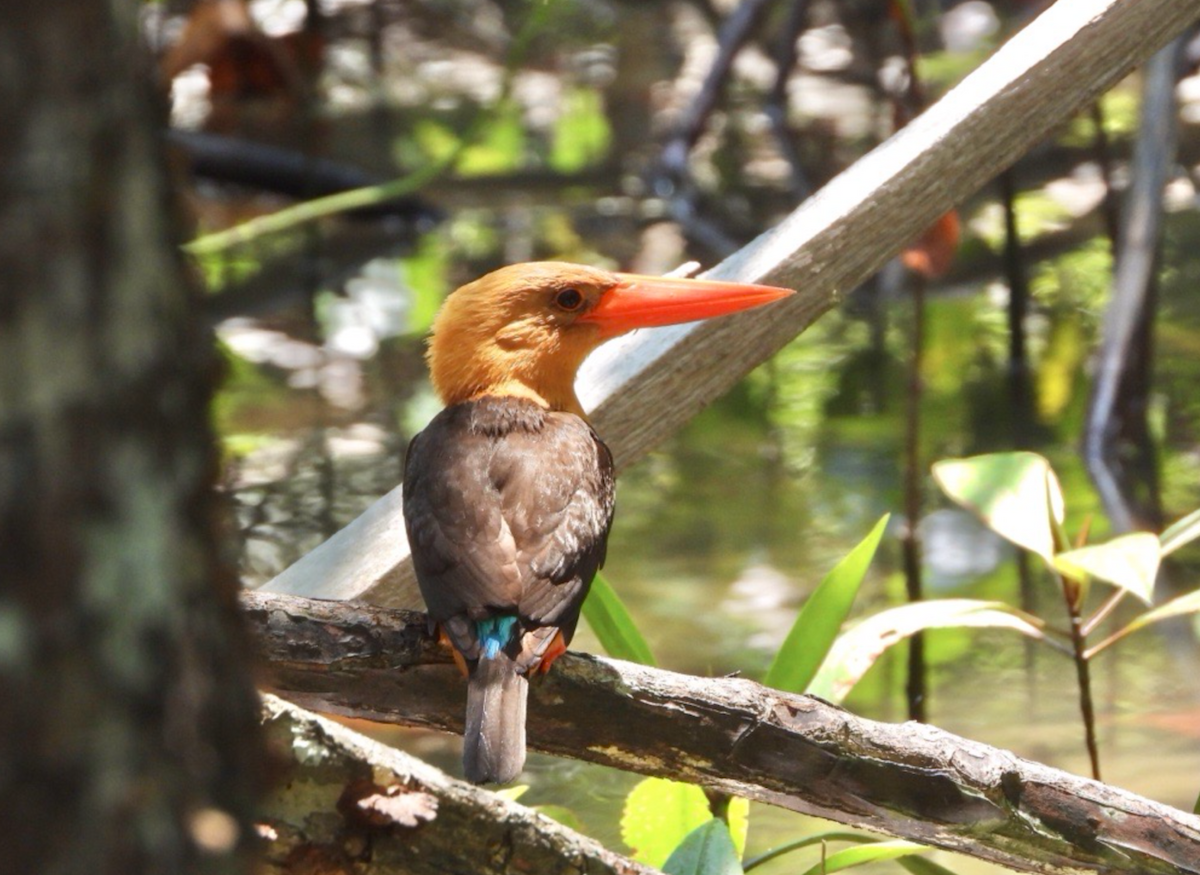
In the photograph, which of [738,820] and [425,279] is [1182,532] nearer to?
[738,820]

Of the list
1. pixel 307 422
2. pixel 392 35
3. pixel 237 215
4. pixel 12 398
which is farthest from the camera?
pixel 392 35

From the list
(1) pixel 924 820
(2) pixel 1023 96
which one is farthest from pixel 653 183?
(1) pixel 924 820

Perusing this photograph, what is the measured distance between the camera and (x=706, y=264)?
19.3 ft

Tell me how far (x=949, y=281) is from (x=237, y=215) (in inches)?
109

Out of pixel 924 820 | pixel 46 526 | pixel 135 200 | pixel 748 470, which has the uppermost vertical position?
pixel 135 200

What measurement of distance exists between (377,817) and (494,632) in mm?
339

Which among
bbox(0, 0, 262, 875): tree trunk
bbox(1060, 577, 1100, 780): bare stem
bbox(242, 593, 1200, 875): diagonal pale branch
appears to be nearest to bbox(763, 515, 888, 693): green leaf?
bbox(1060, 577, 1100, 780): bare stem

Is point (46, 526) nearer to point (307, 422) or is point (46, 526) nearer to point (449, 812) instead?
point (449, 812)

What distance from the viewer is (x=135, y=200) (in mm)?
704

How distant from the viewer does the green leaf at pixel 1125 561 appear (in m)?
2.14

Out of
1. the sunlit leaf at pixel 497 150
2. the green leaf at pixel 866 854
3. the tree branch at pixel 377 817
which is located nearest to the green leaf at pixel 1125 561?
the green leaf at pixel 866 854

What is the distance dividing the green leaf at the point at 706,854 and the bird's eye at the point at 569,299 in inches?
34.7

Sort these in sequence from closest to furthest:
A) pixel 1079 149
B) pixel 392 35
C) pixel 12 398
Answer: pixel 12 398
pixel 1079 149
pixel 392 35

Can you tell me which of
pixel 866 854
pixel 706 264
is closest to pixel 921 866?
pixel 866 854
